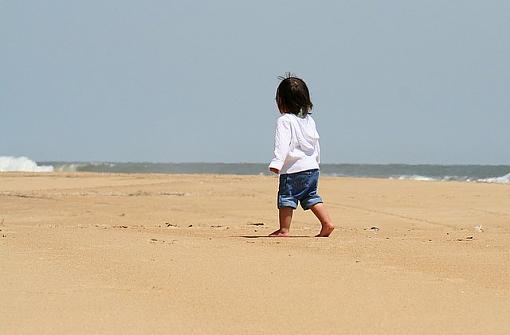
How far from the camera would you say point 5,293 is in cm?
364

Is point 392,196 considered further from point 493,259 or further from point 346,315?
point 346,315

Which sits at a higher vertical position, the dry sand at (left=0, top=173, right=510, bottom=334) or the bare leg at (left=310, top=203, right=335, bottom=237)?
the bare leg at (left=310, top=203, right=335, bottom=237)

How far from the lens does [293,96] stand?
6.66 m

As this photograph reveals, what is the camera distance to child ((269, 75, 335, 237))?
6.52m

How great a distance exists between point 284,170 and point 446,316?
3348 millimetres

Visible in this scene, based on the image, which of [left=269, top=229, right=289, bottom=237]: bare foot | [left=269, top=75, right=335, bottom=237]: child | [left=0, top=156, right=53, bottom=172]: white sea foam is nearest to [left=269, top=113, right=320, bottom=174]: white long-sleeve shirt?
[left=269, top=75, right=335, bottom=237]: child

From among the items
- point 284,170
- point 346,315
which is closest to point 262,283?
point 346,315

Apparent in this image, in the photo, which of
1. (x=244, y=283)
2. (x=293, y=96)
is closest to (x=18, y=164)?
(x=293, y=96)

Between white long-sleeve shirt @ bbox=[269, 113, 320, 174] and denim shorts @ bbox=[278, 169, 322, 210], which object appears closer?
white long-sleeve shirt @ bbox=[269, 113, 320, 174]

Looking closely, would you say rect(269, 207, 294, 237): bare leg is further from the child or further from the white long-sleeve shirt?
the white long-sleeve shirt

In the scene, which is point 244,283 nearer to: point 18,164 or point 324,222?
point 324,222

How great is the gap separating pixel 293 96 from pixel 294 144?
1.23ft

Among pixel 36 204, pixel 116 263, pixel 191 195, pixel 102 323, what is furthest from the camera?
pixel 191 195

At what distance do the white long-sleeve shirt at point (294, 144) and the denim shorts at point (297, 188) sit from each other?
5 centimetres
